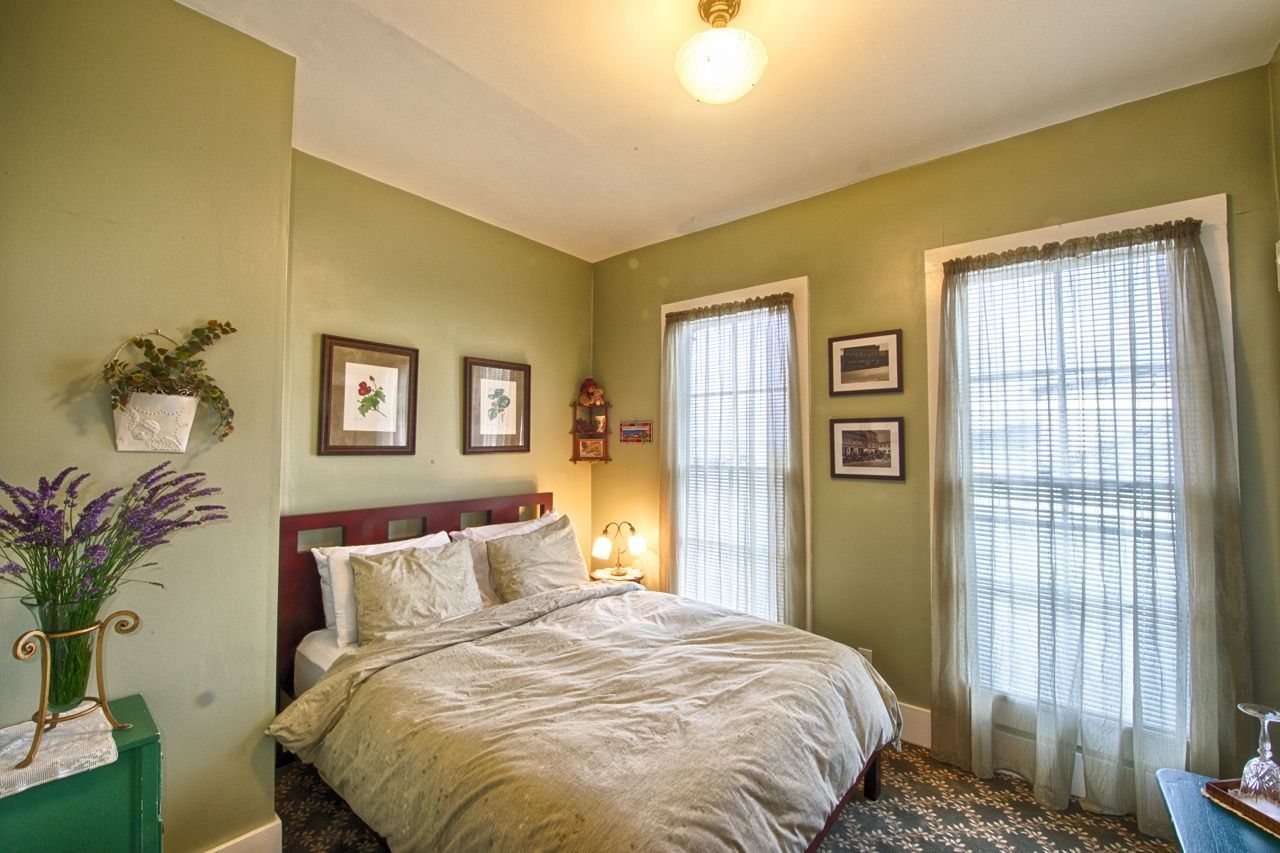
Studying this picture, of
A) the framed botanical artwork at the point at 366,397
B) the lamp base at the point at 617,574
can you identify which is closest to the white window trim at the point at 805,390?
the lamp base at the point at 617,574

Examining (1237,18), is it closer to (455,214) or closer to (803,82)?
(803,82)

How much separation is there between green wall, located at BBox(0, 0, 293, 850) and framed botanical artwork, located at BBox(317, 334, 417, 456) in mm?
830

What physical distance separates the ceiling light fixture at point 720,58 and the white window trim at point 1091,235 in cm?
148

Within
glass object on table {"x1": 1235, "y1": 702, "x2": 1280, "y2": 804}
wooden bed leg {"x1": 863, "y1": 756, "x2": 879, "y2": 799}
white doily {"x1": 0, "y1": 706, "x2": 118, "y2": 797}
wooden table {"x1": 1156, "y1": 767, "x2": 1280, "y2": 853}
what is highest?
white doily {"x1": 0, "y1": 706, "x2": 118, "y2": 797}

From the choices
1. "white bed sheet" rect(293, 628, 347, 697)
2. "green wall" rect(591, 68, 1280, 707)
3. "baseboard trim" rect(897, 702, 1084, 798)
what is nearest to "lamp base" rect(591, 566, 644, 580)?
"green wall" rect(591, 68, 1280, 707)

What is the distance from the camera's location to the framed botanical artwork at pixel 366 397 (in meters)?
2.71

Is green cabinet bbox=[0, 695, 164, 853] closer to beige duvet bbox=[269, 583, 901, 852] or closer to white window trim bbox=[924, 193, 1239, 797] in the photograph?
beige duvet bbox=[269, 583, 901, 852]

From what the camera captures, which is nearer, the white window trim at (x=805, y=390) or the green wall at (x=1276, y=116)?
the green wall at (x=1276, y=116)

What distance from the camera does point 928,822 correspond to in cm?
209

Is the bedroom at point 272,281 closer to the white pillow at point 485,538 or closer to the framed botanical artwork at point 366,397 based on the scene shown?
the framed botanical artwork at point 366,397

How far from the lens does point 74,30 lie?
1.57m

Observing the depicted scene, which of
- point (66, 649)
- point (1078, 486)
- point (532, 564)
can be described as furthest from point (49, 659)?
point (1078, 486)

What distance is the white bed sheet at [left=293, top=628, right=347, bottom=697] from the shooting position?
2262 millimetres

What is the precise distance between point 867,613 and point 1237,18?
8.87 ft
